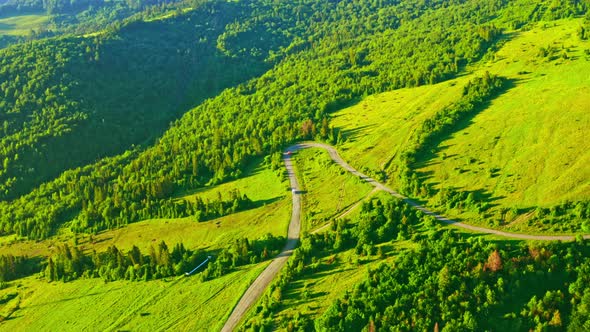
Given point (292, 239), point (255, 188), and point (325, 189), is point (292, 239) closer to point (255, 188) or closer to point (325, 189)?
point (325, 189)

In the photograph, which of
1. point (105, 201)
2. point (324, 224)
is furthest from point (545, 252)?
point (105, 201)

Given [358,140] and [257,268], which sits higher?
[358,140]

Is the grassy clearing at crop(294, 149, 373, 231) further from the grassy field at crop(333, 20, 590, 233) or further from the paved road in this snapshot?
the grassy field at crop(333, 20, 590, 233)

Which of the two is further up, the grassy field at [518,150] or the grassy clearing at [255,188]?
the grassy field at [518,150]

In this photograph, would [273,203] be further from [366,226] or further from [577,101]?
[577,101]

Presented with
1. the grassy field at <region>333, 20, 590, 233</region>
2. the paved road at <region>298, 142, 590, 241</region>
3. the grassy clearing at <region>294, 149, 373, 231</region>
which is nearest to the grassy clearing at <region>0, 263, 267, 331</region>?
the grassy clearing at <region>294, 149, 373, 231</region>

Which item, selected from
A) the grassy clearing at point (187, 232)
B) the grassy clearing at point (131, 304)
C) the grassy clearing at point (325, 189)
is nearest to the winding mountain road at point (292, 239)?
the grassy clearing at point (131, 304)

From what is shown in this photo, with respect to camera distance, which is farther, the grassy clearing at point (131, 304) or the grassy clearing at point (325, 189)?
the grassy clearing at point (325, 189)

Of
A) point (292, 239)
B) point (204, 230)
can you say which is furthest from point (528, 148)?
point (204, 230)

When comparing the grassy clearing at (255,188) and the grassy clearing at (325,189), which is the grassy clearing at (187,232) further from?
the grassy clearing at (325,189)
